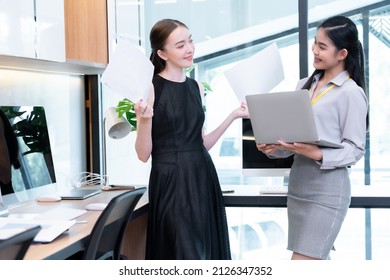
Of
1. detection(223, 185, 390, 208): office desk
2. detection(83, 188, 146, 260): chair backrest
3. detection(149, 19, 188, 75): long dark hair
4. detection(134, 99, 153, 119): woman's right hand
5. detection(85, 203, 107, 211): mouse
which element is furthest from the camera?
detection(223, 185, 390, 208): office desk

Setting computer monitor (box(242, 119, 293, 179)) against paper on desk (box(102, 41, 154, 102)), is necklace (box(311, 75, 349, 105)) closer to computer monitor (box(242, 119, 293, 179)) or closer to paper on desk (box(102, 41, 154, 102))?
paper on desk (box(102, 41, 154, 102))

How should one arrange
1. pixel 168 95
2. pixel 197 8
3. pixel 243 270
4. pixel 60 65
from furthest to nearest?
1. pixel 197 8
2. pixel 60 65
3. pixel 168 95
4. pixel 243 270

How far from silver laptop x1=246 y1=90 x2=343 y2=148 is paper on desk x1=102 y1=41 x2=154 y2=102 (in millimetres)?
429

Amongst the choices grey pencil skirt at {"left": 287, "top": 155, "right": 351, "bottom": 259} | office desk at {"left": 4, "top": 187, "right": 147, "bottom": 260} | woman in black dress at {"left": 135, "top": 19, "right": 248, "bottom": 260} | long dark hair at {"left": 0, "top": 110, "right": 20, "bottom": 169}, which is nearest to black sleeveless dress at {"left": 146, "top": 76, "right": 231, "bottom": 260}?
woman in black dress at {"left": 135, "top": 19, "right": 248, "bottom": 260}

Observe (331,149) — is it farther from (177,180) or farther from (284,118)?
(177,180)

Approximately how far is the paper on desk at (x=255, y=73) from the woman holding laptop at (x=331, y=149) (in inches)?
11.8

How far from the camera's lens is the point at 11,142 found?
2674mm

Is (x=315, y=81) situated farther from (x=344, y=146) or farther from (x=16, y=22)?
(x=16, y=22)

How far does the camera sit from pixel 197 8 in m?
3.69

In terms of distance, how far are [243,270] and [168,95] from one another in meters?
0.90

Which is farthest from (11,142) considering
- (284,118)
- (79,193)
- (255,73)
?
(284,118)

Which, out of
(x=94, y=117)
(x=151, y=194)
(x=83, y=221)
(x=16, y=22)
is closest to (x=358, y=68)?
(x=151, y=194)

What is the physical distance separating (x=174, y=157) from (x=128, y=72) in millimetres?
458

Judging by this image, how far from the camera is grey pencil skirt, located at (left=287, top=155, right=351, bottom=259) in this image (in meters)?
2.29
